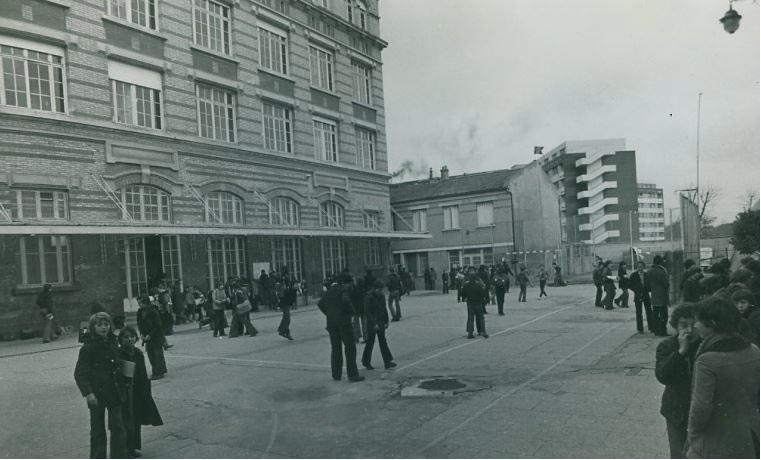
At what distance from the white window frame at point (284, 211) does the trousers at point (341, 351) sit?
15785 mm

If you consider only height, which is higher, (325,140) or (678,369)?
(325,140)

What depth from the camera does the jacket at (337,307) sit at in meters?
9.43

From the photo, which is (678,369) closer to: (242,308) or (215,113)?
(242,308)

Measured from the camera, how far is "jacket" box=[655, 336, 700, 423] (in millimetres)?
3984

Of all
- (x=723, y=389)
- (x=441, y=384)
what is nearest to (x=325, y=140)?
(x=441, y=384)

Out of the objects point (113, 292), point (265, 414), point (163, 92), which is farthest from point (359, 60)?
point (265, 414)

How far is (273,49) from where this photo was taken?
85.5ft

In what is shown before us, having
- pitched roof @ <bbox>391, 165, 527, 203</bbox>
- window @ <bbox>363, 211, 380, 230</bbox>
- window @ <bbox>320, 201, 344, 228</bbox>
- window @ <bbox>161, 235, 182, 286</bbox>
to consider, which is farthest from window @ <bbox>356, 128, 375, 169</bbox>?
window @ <bbox>161, 235, 182, 286</bbox>

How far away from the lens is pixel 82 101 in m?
17.8

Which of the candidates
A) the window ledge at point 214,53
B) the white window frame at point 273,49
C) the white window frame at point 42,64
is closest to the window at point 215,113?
the window ledge at point 214,53

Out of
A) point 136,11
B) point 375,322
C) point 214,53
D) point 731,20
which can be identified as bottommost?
point 375,322

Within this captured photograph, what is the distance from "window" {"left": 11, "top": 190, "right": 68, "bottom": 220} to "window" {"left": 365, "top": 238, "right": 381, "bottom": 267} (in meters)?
17.4

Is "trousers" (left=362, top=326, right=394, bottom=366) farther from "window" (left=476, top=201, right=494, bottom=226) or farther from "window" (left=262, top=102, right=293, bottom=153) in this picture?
"window" (left=476, top=201, right=494, bottom=226)

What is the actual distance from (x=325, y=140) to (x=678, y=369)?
26.3 metres
